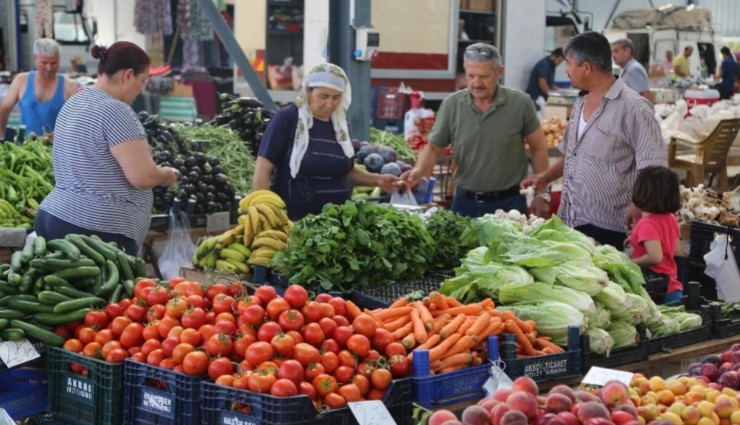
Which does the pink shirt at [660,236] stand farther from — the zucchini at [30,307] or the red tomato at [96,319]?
the zucchini at [30,307]

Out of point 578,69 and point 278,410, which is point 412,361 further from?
point 578,69

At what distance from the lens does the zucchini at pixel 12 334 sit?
12.4 feet

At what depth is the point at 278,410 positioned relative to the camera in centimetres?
317

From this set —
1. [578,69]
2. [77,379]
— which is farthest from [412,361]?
[578,69]

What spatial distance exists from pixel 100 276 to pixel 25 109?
16.0ft

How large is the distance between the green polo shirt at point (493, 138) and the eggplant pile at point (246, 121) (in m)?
2.45

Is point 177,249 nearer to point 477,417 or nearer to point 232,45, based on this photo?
point 232,45

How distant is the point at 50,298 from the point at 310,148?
7.75 ft

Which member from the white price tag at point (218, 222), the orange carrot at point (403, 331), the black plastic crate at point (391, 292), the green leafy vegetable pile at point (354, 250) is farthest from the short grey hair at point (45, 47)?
the orange carrot at point (403, 331)

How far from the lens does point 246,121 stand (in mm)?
8688

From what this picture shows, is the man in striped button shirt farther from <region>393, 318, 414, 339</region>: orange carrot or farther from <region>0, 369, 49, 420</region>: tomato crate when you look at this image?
<region>0, 369, 49, 420</region>: tomato crate

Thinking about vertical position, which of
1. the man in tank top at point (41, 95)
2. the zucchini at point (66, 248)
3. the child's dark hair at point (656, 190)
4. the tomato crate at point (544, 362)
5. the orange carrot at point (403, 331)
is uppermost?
the man in tank top at point (41, 95)

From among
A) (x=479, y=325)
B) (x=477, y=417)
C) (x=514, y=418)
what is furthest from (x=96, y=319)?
(x=514, y=418)

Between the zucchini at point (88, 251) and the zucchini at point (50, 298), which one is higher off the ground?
the zucchini at point (88, 251)
